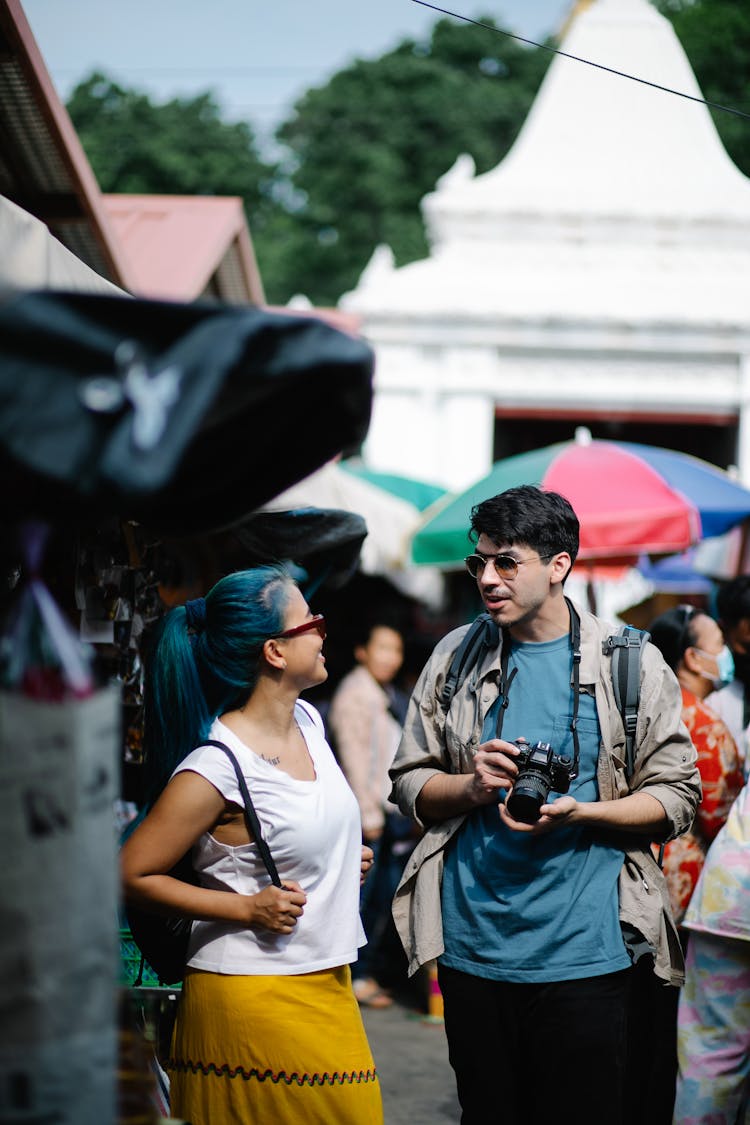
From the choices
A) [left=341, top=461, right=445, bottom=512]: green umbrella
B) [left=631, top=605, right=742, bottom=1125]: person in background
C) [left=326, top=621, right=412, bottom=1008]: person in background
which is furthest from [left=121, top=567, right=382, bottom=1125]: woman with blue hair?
[left=341, top=461, right=445, bottom=512]: green umbrella

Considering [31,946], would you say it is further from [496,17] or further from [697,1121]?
[496,17]

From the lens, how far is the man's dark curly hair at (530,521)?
360 cm

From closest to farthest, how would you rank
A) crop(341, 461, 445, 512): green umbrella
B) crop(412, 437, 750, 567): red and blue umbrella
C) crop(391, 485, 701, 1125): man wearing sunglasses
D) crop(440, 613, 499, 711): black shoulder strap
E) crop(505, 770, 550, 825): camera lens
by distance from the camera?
crop(505, 770, 550, 825): camera lens < crop(391, 485, 701, 1125): man wearing sunglasses < crop(440, 613, 499, 711): black shoulder strap < crop(412, 437, 750, 567): red and blue umbrella < crop(341, 461, 445, 512): green umbrella

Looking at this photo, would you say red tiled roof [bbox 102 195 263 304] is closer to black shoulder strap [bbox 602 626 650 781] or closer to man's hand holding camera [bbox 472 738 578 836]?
black shoulder strap [bbox 602 626 650 781]

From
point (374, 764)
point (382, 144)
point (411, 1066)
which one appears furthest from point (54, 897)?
point (382, 144)

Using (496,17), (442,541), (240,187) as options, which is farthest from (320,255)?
(442,541)

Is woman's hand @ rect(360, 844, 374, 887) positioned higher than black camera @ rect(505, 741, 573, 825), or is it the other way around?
black camera @ rect(505, 741, 573, 825)

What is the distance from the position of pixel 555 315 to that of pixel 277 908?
40.9 feet

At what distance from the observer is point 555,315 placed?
1477 cm

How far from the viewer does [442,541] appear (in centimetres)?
782

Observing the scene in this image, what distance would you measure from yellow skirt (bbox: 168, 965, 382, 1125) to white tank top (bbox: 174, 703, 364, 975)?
0.05 m

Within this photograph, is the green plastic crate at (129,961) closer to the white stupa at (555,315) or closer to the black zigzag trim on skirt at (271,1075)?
the black zigzag trim on skirt at (271,1075)

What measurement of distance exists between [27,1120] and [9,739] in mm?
495

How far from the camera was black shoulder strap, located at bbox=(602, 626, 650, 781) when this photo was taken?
3527 millimetres
